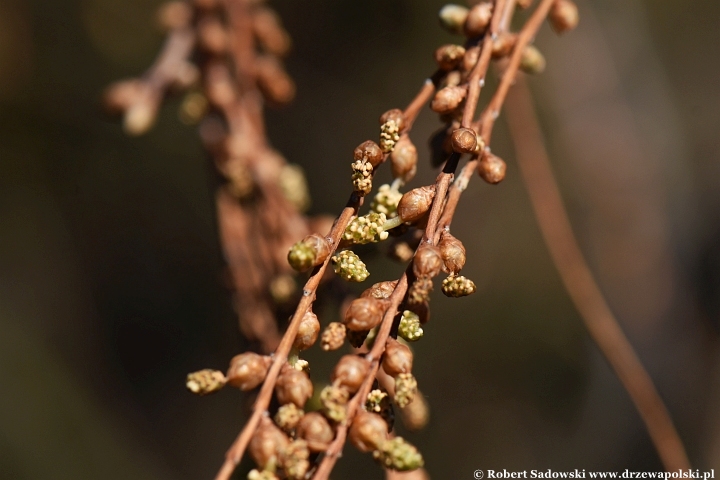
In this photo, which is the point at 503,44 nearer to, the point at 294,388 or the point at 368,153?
the point at 368,153

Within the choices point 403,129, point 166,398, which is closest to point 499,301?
point 166,398

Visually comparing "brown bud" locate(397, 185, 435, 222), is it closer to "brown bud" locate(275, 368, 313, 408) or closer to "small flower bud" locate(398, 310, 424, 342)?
"small flower bud" locate(398, 310, 424, 342)

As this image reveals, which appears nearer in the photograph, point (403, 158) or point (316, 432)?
point (316, 432)

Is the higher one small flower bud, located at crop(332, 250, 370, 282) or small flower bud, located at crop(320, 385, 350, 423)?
small flower bud, located at crop(332, 250, 370, 282)

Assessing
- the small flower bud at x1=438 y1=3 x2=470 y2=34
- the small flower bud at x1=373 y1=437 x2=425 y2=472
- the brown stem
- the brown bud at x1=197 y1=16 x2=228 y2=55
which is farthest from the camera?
the brown stem

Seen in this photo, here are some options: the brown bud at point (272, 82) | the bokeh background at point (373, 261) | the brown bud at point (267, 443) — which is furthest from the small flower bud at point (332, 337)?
the bokeh background at point (373, 261)

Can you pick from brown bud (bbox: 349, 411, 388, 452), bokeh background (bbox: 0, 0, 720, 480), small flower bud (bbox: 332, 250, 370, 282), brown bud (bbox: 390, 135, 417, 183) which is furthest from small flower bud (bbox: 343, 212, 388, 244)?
bokeh background (bbox: 0, 0, 720, 480)

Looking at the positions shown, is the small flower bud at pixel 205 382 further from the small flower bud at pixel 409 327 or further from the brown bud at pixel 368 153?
the brown bud at pixel 368 153

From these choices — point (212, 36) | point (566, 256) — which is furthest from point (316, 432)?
point (566, 256)
